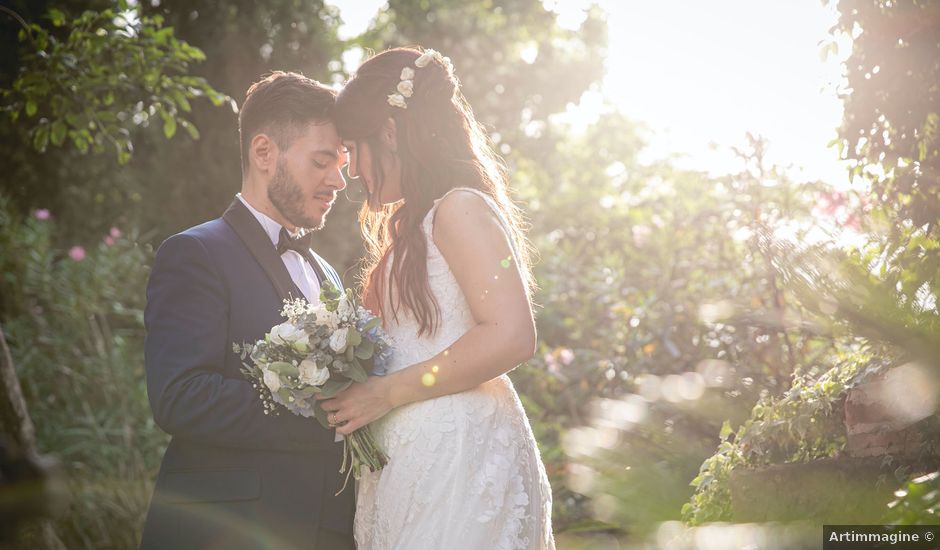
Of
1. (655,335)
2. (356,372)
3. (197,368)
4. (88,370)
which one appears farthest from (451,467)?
(88,370)

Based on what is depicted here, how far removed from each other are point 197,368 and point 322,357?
0.50 m

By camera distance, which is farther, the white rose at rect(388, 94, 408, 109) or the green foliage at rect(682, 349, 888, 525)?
the white rose at rect(388, 94, 408, 109)

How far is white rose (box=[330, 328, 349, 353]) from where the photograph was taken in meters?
2.54

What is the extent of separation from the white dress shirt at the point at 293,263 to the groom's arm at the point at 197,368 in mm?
Answer: 424

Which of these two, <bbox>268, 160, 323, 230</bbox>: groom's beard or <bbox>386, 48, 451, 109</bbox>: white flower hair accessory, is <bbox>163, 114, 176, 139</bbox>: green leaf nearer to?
<bbox>268, 160, 323, 230</bbox>: groom's beard

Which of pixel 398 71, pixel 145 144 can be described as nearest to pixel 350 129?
pixel 398 71

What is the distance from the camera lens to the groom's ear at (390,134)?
113 inches

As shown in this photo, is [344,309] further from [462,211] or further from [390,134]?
[390,134]

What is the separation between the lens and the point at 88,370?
27.3 feet

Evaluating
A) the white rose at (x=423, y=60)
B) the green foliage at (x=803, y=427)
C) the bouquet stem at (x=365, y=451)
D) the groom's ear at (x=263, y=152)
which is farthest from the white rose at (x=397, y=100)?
the green foliage at (x=803, y=427)

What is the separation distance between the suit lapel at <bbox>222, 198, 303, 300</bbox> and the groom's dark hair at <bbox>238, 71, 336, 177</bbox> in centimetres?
38

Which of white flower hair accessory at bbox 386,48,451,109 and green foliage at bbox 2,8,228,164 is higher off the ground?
green foliage at bbox 2,8,228,164

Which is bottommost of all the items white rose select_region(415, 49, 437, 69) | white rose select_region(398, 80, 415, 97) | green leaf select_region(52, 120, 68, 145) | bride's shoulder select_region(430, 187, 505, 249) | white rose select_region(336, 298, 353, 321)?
white rose select_region(336, 298, 353, 321)

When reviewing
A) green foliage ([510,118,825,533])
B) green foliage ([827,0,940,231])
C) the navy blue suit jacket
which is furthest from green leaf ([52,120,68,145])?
green foliage ([827,0,940,231])
